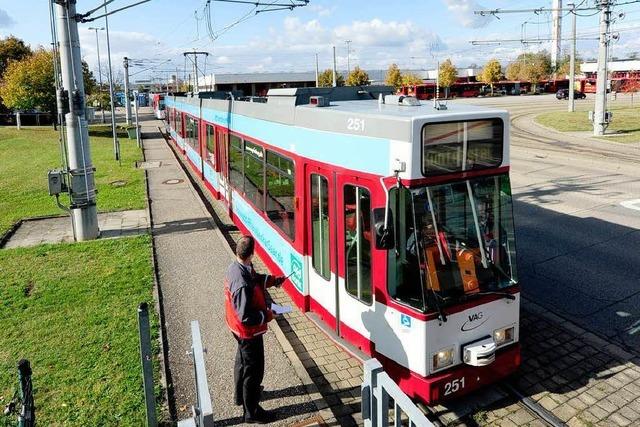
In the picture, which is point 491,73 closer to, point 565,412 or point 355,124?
point 355,124

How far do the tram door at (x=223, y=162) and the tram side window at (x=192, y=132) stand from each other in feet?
17.6

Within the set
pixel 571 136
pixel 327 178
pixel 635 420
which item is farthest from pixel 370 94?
pixel 571 136

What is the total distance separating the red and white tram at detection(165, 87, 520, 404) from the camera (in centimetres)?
556

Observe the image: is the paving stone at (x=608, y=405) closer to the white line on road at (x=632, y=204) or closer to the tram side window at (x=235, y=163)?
the tram side window at (x=235, y=163)

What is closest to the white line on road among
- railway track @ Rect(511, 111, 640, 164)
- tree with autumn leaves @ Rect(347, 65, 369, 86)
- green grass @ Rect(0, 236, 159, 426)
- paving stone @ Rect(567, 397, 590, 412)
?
railway track @ Rect(511, 111, 640, 164)

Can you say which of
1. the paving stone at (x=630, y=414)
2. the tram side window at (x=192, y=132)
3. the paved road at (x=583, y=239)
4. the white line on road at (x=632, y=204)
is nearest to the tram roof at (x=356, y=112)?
the paving stone at (x=630, y=414)

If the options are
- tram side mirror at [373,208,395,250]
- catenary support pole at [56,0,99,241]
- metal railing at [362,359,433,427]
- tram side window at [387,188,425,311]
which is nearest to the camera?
metal railing at [362,359,433,427]

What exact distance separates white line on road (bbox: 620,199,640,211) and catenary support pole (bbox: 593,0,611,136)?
16655mm

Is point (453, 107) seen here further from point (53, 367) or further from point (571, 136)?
point (571, 136)

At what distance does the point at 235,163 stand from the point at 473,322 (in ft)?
27.5

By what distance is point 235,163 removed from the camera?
42.9 ft

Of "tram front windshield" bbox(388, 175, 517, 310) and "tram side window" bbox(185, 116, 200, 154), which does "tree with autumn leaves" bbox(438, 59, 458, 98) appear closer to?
"tram side window" bbox(185, 116, 200, 154)

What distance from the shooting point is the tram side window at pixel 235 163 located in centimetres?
1238

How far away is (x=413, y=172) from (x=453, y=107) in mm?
1573
